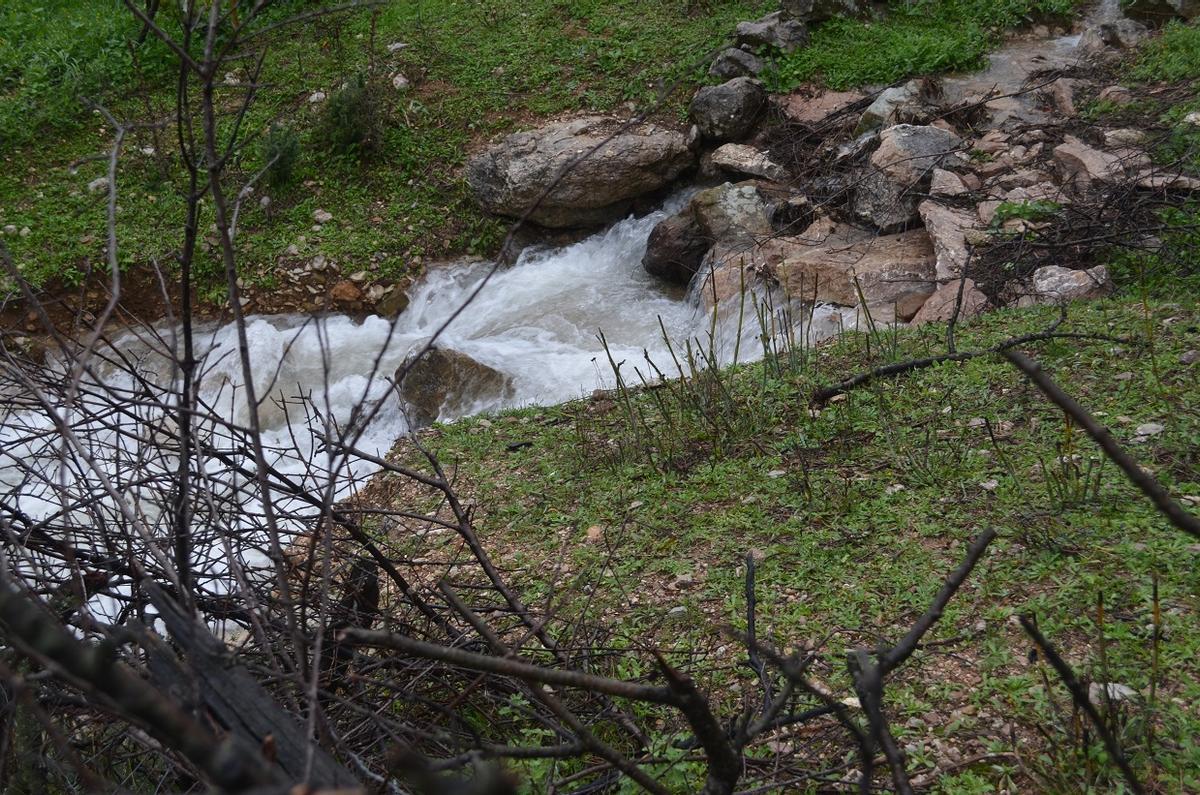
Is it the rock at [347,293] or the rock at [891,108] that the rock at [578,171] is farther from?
the rock at [891,108]

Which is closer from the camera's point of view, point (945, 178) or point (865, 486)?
point (865, 486)

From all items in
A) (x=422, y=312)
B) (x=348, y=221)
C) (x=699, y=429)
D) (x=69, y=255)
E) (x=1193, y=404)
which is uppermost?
(x=69, y=255)

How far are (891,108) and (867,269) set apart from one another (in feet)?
7.48

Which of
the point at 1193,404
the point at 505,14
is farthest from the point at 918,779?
the point at 505,14

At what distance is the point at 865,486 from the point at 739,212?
4.35 metres

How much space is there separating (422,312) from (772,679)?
6266 millimetres

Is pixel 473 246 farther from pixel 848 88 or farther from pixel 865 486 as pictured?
pixel 865 486

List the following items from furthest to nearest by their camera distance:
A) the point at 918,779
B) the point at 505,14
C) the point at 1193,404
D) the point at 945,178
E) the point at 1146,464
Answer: the point at 505,14
the point at 945,178
the point at 1193,404
the point at 1146,464
the point at 918,779

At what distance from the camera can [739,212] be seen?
24.1 feet

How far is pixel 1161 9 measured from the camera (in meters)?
8.63

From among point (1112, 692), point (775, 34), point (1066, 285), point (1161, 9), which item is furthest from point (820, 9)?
point (1112, 692)

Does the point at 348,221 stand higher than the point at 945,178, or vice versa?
the point at 348,221

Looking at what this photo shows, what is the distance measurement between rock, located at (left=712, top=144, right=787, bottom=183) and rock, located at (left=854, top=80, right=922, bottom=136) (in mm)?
764

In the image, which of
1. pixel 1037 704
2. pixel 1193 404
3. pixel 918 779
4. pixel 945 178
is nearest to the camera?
pixel 918 779
